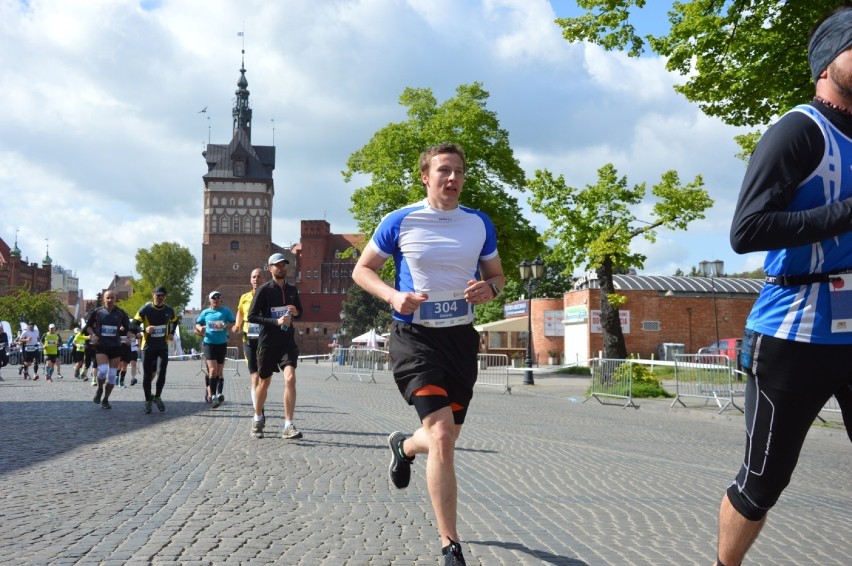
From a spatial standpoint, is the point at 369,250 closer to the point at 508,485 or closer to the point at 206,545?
the point at 206,545

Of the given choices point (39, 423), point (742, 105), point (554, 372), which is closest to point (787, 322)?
point (39, 423)

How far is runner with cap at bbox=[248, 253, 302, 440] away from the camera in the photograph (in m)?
9.98

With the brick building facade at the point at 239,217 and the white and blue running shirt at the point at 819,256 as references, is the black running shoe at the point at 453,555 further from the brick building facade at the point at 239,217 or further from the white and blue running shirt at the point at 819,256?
the brick building facade at the point at 239,217

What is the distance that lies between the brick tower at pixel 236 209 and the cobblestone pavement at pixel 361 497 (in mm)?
114783

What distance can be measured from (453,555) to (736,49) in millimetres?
15589

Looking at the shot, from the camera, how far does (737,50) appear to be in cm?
1738

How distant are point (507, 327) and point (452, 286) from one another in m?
49.7

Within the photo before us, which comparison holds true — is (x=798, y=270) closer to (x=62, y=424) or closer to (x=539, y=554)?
(x=539, y=554)

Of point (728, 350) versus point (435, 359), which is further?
point (728, 350)

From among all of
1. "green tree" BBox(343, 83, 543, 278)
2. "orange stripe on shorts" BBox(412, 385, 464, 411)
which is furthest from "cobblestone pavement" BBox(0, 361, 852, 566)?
"green tree" BBox(343, 83, 543, 278)

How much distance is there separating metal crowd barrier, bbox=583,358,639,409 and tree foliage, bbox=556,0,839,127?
5.79 m

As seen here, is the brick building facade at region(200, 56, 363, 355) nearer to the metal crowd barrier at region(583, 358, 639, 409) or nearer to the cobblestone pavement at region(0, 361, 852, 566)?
the metal crowd barrier at region(583, 358, 639, 409)

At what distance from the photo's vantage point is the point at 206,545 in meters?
4.72

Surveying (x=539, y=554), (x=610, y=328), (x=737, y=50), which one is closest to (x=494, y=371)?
(x=610, y=328)
